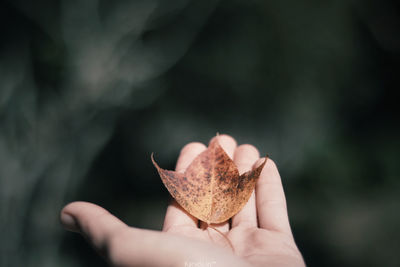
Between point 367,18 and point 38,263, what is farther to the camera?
point 38,263

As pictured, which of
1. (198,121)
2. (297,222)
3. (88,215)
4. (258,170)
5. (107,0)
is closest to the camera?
(88,215)

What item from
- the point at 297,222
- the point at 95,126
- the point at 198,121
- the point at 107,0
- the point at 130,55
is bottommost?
the point at 297,222

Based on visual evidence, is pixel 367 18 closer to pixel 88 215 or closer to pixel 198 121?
pixel 198 121

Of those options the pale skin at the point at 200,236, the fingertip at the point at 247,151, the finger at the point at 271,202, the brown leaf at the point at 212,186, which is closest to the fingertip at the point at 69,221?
the pale skin at the point at 200,236

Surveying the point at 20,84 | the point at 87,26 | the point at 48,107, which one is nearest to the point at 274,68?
the point at 87,26

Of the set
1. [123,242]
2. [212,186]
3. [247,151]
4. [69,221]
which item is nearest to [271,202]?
[212,186]

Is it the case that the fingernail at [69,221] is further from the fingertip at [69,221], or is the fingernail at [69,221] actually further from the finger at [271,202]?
the finger at [271,202]
